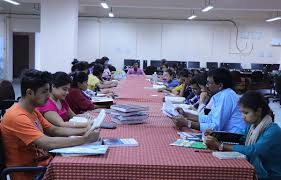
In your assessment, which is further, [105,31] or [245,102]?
[105,31]

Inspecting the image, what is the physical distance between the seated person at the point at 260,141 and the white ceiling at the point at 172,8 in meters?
8.46

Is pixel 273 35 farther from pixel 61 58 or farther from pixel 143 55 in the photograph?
pixel 61 58

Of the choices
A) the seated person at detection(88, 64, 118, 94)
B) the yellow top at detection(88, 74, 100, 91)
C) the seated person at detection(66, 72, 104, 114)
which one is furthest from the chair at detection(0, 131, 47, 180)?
the yellow top at detection(88, 74, 100, 91)

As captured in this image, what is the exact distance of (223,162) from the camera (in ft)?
6.73

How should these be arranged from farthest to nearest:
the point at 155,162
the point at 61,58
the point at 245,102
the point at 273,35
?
the point at 273,35
the point at 61,58
the point at 245,102
the point at 155,162

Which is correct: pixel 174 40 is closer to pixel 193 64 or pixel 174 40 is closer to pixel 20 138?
pixel 193 64

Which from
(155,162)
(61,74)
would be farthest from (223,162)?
(61,74)

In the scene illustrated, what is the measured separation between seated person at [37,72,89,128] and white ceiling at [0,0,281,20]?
752 cm

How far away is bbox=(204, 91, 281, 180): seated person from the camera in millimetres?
2287

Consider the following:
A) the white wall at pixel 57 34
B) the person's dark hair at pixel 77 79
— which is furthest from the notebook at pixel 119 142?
the white wall at pixel 57 34

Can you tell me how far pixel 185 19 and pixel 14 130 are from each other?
1319cm

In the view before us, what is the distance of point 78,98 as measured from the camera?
13.9 feet

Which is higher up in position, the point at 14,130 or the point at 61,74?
the point at 61,74

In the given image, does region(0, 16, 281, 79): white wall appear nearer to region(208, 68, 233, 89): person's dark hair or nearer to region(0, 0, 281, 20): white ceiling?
region(0, 0, 281, 20): white ceiling
